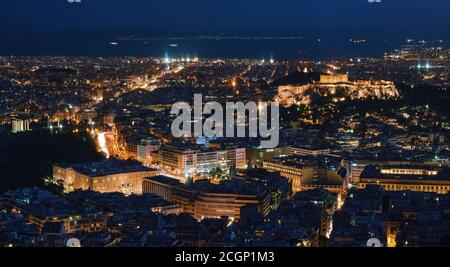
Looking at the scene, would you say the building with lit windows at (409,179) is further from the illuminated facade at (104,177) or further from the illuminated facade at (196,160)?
the illuminated facade at (104,177)

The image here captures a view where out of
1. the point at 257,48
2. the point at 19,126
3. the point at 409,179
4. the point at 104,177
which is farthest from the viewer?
the point at 257,48

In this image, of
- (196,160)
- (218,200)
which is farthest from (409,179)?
(196,160)

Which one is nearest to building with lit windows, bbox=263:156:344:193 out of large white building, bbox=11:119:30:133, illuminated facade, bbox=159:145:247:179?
illuminated facade, bbox=159:145:247:179

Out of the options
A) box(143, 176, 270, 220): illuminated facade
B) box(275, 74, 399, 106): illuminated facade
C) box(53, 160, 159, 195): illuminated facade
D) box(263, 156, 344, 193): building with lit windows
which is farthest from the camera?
box(275, 74, 399, 106): illuminated facade

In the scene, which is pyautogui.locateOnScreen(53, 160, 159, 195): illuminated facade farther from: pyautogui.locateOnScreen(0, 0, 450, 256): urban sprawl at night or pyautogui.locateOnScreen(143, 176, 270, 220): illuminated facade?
pyautogui.locateOnScreen(143, 176, 270, 220): illuminated facade

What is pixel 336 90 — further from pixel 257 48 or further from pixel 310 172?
pixel 257 48

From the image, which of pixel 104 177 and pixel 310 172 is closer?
pixel 104 177

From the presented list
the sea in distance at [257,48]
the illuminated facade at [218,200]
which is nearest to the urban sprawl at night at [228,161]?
the illuminated facade at [218,200]

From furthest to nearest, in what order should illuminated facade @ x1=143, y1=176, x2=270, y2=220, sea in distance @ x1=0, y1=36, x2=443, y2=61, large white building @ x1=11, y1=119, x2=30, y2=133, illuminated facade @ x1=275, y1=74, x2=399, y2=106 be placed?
sea in distance @ x1=0, y1=36, x2=443, y2=61 < illuminated facade @ x1=275, y1=74, x2=399, y2=106 < large white building @ x1=11, y1=119, x2=30, y2=133 < illuminated facade @ x1=143, y1=176, x2=270, y2=220
